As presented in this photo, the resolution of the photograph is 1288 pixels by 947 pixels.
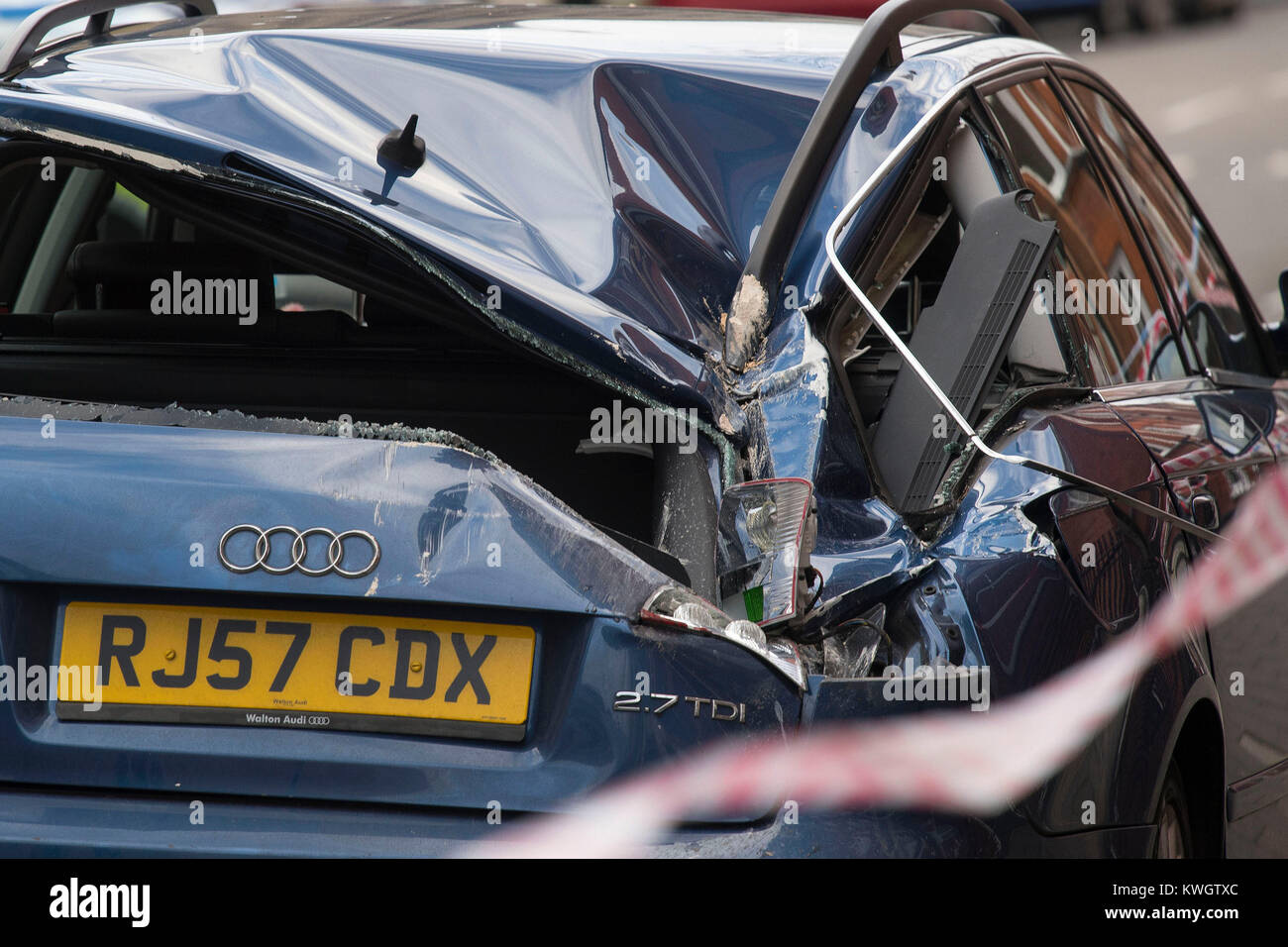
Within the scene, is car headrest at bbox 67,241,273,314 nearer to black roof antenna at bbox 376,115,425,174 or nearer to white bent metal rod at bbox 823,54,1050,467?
black roof antenna at bbox 376,115,425,174

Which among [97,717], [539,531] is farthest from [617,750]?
[97,717]

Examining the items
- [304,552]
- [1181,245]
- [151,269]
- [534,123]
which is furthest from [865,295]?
[1181,245]

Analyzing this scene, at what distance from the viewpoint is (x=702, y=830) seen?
2008mm

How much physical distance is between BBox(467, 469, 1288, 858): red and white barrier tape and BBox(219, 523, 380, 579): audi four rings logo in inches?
Result: 16.0

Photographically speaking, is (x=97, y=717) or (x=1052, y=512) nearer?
(x=97, y=717)

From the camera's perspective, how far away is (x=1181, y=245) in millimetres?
3812

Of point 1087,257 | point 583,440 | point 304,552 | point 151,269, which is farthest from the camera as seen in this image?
point 151,269

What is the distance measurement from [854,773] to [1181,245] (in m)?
2.29

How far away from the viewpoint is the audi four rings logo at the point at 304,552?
6.61 ft

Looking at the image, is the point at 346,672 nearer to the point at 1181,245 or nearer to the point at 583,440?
the point at 583,440

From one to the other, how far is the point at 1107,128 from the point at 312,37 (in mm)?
1829
